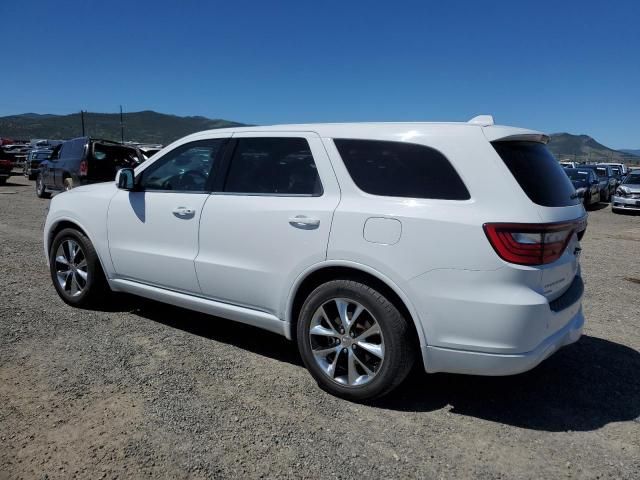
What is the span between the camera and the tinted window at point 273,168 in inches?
136

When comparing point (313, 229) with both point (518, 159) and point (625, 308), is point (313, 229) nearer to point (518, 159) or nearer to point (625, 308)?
point (518, 159)

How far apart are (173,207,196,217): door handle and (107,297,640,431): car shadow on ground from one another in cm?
112

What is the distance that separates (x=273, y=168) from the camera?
11.9 feet

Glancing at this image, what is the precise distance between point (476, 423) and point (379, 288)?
1.03m

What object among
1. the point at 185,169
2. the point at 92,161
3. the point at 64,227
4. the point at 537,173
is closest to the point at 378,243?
the point at 537,173

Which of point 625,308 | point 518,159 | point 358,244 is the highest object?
point 518,159

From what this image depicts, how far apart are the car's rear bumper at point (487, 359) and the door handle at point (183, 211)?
207 cm

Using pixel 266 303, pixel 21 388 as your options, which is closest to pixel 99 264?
pixel 21 388

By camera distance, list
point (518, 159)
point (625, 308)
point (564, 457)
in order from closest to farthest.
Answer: point (564, 457), point (518, 159), point (625, 308)

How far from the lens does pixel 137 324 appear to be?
14.8ft

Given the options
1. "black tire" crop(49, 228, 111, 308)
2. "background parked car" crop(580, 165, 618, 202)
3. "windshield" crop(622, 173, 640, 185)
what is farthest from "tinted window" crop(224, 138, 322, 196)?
"background parked car" crop(580, 165, 618, 202)

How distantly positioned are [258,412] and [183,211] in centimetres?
170

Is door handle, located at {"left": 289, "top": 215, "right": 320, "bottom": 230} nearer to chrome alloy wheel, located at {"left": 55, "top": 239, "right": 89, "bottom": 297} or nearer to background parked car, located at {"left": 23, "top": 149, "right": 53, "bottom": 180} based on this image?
chrome alloy wheel, located at {"left": 55, "top": 239, "right": 89, "bottom": 297}

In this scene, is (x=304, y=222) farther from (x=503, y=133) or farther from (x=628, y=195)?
(x=628, y=195)
